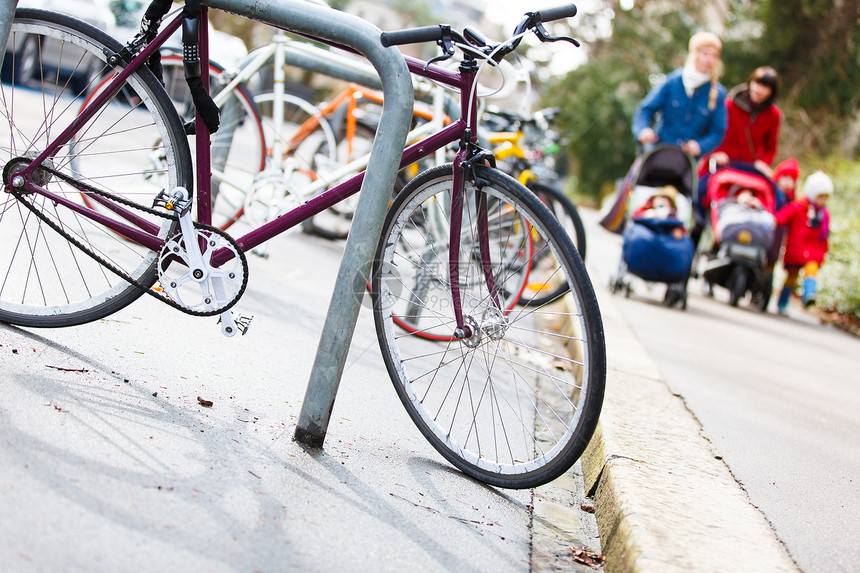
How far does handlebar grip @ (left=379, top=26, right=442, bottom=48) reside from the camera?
264 centimetres

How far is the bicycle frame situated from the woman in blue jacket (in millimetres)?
5367

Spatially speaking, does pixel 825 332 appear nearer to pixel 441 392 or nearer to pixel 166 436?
pixel 441 392

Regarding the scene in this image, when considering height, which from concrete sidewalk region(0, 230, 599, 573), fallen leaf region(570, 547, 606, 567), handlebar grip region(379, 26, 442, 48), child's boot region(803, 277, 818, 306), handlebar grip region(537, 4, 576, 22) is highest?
handlebar grip region(537, 4, 576, 22)

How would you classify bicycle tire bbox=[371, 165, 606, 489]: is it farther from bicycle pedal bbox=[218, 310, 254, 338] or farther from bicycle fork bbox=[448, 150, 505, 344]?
bicycle pedal bbox=[218, 310, 254, 338]

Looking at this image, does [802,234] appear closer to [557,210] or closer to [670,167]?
[670,167]

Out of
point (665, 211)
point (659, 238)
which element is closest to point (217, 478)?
point (659, 238)

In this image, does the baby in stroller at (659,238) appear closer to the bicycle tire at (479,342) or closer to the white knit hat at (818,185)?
the white knit hat at (818,185)

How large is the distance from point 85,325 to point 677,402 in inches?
96.1

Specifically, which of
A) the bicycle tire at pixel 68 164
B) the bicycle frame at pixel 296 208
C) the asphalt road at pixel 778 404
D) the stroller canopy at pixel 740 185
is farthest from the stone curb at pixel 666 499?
the stroller canopy at pixel 740 185

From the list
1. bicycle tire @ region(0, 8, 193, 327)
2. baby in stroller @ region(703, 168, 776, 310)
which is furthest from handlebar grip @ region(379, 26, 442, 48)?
baby in stroller @ region(703, 168, 776, 310)

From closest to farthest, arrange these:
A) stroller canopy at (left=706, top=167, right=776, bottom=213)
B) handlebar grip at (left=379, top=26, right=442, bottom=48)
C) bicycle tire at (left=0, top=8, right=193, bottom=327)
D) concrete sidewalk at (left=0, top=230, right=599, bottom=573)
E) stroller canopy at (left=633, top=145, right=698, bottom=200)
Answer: concrete sidewalk at (left=0, top=230, right=599, bottom=573), handlebar grip at (left=379, top=26, right=442, bottom=48), bicycle tire at (left=0, top=8, right=193, bottom=327), stroller canopy at (left=633, top=145, right=698, bottom=200), stroller canopy at (left=706, top=167, right=776, bottom=213)

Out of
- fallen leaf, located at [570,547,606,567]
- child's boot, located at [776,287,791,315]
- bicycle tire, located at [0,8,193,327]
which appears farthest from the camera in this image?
child's boot, located at [776,287,791,315]

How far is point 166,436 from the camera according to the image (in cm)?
253

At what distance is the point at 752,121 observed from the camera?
917cm
